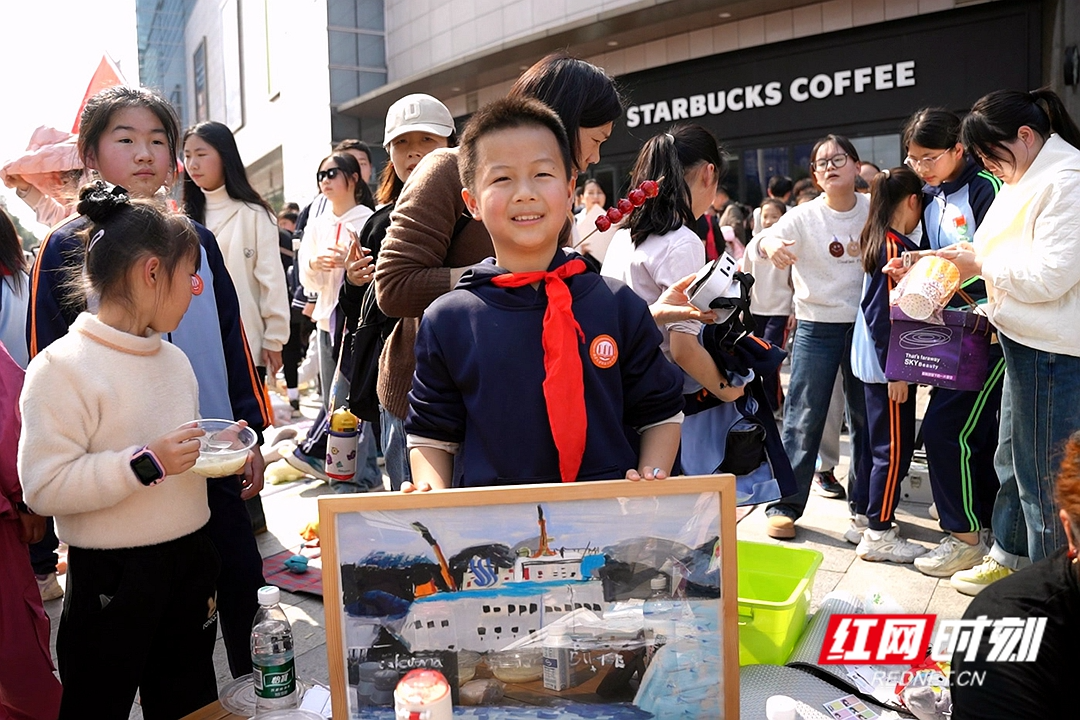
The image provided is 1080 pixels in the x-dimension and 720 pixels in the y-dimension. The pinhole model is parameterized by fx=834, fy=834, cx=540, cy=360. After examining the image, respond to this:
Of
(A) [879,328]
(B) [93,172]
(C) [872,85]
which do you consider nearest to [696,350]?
(A) [879,328]

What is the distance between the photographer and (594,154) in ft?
7.63

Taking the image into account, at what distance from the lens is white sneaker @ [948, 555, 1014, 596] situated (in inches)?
137

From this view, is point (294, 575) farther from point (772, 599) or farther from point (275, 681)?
point (275, 681)

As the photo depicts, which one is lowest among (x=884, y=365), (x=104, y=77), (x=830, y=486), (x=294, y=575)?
(x=294, y=575)

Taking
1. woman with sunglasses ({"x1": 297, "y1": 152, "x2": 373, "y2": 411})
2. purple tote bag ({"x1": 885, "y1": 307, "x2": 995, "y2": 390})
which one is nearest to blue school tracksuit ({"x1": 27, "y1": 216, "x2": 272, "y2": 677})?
woman with sunglasses ({"x1": 297, "y1": 152, "x2": 373, "y2": 411})

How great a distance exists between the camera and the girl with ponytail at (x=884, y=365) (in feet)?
12.5

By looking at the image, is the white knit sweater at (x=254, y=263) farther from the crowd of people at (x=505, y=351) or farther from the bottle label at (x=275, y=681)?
the bottle label at (x=275, y=681)

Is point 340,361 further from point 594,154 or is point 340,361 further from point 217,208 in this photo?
point 594,154

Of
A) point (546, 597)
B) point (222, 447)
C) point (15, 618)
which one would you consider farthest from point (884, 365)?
point (15, 618)

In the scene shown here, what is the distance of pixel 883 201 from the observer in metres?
3.87

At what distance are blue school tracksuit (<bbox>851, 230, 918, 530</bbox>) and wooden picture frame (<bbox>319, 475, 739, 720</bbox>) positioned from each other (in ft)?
8.69

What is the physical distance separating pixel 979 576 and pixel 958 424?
25.8 inches

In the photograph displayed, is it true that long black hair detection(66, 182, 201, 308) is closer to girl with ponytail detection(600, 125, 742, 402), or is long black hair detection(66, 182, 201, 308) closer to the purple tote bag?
girl with ponytail detection(600, 125, 742, 402)

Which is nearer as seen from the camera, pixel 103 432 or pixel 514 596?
pixel 514 596
